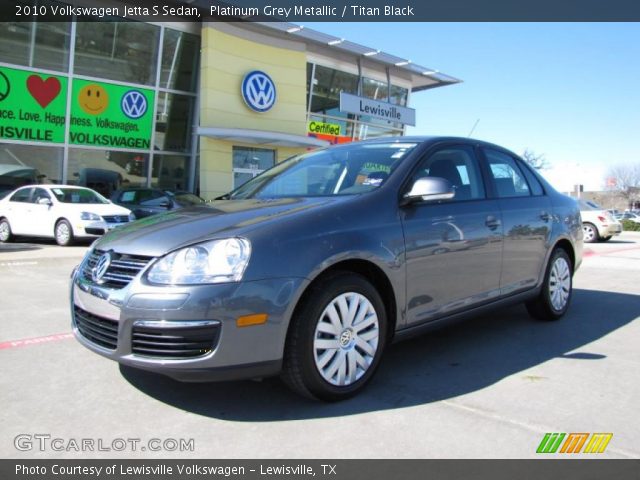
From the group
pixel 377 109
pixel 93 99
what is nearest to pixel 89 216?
pixel 93 99

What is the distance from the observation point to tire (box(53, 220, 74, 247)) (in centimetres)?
1200

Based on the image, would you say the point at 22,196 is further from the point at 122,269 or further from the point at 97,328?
the point at 122,269

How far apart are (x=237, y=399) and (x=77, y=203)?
34.4ft

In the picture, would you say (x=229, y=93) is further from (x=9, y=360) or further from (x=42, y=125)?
(x=9, y=360)

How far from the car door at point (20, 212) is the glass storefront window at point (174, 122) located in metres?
7.29

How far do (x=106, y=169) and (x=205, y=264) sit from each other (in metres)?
17.0

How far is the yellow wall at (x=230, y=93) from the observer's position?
19.5 meters

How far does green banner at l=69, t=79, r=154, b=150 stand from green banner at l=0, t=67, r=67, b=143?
0.44m

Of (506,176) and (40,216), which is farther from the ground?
(506,176)

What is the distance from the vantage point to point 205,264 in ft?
9.18

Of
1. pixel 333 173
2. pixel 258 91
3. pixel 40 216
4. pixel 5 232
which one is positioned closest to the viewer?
pixel 333 173

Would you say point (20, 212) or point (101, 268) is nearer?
point (101, 268)

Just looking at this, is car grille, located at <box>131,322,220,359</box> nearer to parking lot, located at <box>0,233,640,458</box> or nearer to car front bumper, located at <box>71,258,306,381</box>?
car front bumper, located at <box>71,258,306,381</box>

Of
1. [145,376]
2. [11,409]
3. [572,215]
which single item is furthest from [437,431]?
[572,215]
